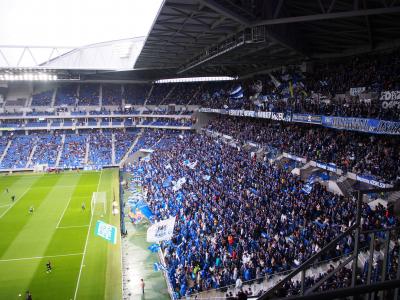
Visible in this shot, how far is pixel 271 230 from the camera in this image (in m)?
17.1

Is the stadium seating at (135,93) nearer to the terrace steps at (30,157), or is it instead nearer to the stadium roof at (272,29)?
the terrace steps at (30,157)

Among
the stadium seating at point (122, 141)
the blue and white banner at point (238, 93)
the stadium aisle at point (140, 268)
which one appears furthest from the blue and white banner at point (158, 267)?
the stadium seating at point (122, 141)

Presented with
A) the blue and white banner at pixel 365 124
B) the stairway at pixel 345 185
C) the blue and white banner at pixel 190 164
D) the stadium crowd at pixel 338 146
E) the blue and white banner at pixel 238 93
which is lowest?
the blue and white banner at pixel 190 164

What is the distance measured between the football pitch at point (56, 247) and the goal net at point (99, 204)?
15.7 inches

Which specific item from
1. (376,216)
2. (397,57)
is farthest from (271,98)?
(376,216)

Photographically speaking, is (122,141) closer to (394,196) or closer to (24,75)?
(24,75)

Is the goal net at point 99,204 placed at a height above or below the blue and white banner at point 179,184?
below

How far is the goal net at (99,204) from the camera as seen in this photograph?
2845cm

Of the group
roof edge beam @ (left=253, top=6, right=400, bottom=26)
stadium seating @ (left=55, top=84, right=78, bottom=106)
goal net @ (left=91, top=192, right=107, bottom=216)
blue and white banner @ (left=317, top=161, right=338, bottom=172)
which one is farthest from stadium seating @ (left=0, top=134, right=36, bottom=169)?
roof edge beam @ (left=253, top=6, right=400, bottom=26)

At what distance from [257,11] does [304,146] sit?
1171cm

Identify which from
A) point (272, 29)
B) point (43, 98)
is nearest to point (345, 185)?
point (272, 29)

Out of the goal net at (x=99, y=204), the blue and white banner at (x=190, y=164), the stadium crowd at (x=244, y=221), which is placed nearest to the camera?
the stadium crowd at (x=244, y=221)

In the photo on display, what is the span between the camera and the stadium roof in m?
16.1

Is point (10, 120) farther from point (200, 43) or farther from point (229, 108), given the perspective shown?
point (200, 43)
